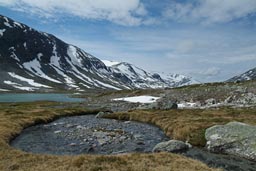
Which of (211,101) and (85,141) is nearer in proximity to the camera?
(85,141)

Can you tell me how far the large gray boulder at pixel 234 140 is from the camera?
27562mm

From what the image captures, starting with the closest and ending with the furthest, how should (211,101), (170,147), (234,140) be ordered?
(170,147), (234,140), (211,101)

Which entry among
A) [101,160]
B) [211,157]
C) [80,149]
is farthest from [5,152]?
[211,157]

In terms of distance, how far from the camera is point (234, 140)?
29.2 m

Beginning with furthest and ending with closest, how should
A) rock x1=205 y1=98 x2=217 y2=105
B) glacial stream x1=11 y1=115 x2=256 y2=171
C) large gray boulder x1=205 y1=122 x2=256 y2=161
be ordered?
rock x1=205 y1=98 x2=217 y2=105
large gray boulder x1=205 y1=122 x2=256 y2=161
glacial stream x1=11 y1=115 x2=256 y2=171

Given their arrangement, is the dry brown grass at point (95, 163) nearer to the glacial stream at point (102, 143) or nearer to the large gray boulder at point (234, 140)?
the glacial stream at point (102, 143)

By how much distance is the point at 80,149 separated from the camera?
30.7 meters

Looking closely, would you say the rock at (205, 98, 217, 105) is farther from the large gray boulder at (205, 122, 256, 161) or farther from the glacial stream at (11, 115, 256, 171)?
the large gray boulder at (205, 122, 256, 161)

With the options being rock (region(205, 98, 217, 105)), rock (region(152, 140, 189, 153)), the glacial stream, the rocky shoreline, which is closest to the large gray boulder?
the glacial stream

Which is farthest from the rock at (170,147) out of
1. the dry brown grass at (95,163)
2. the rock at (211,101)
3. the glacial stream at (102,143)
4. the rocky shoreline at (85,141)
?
the rock at (211,101)

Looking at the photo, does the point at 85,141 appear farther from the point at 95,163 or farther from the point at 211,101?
the point at 211,101

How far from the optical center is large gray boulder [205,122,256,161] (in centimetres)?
2756

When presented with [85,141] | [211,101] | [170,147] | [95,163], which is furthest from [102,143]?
[211,101]

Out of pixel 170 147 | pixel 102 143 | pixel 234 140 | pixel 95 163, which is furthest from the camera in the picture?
pixel 102 143
